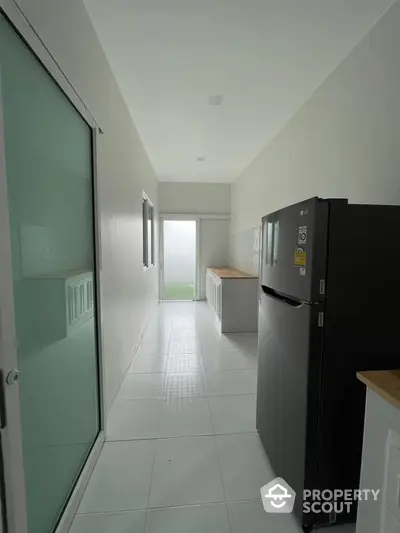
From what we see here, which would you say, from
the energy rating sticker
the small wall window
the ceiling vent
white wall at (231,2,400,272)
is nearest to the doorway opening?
the small wall window

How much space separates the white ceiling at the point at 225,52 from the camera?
5.28ft

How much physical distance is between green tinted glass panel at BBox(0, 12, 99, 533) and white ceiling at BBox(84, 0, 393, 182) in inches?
34.5

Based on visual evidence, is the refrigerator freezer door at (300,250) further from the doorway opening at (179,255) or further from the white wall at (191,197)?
the doorway opening at (179,255)

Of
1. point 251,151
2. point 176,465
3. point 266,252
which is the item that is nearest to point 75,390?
point 176,465

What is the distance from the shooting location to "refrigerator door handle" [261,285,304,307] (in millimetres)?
1305

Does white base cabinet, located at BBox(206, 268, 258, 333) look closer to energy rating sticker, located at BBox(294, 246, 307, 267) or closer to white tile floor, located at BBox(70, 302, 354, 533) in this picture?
white tile floor, located at BBox(70, 302, 354, 533)

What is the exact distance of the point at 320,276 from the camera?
1.14m

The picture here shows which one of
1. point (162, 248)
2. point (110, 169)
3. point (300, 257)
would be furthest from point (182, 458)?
point (162, 248)

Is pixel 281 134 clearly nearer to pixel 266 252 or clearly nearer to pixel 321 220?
pixel 266 252

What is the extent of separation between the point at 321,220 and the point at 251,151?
3.51 metres

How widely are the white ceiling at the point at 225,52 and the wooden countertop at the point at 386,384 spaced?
2049mm

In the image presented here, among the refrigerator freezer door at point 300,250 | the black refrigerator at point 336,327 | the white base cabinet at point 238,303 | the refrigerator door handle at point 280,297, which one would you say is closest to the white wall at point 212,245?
the white base cabinet at point 238,303

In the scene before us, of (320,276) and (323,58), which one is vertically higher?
(323,58)

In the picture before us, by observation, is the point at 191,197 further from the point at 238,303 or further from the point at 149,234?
the point at 238,303
